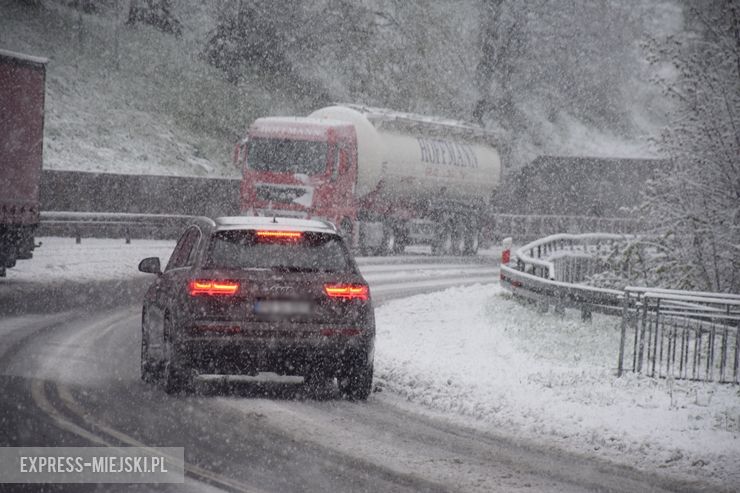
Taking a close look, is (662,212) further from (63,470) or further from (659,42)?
(63,470)

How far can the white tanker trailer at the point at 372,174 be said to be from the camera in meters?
33.3

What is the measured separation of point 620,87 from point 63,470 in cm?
7938

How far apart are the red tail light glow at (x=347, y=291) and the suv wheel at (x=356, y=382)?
624mm

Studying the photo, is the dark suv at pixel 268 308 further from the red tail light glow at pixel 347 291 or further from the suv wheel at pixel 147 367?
the suv wheel at pixel 147 367

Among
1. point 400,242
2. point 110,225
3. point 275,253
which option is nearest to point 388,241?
point 400,242

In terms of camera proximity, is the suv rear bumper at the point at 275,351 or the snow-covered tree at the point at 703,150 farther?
the snow-covered tree at the point at 703,150

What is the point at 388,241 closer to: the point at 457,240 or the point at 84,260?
the point at 457,240

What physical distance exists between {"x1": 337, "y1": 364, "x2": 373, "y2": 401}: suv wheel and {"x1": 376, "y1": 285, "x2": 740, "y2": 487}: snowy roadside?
1.92ft

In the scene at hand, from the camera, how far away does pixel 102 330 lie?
16156 millimetres

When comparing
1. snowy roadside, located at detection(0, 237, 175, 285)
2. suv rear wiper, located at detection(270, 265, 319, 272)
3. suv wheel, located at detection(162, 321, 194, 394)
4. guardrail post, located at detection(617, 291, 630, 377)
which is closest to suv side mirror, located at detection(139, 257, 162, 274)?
suv wheel, located at detection(162, 321, 194, 394)

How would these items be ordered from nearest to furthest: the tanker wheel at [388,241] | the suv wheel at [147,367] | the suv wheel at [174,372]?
the suv wheel at [174,372] → the suv wheel at [147,367] → the tanker wheel at [388,241]

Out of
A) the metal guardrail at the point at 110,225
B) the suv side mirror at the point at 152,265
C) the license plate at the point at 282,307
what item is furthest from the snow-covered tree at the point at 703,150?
the metal guardrail at the point at 110,225

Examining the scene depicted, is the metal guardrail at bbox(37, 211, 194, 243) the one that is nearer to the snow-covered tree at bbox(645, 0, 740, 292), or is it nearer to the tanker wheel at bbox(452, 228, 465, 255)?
the tanker wheel at bbox(452, 228, 465, 255)

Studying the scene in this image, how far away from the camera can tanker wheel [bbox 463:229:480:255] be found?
137 feet
